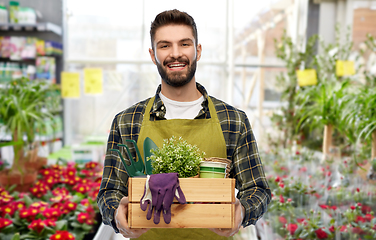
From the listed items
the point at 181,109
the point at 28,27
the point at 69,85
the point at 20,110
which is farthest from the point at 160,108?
the point at 28,27

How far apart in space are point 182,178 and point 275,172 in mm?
1911

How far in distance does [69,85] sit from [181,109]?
2.72 meters

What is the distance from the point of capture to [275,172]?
101 inches

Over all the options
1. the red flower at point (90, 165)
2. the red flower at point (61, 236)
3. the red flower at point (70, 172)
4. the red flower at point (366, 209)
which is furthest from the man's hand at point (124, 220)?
the red flower at point (90, 165)

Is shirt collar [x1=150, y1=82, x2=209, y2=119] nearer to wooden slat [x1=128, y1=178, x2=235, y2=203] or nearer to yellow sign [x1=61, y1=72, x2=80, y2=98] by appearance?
wooden slat [x1=128, y1=178, x2=235, y2=203]

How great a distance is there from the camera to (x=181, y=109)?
3.69ft

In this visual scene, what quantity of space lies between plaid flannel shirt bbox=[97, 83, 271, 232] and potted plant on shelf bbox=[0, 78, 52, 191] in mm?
1301

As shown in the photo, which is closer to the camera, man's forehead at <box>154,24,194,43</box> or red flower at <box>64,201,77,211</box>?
man's forehead at <box>154,24,194,43</box>

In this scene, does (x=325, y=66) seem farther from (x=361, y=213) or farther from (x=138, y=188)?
(x=138, y=188)

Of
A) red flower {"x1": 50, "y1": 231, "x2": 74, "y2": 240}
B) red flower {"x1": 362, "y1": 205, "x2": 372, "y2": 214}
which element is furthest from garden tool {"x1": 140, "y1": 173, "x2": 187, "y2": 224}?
red flower {"x1": 362, "y1": 205, "x2": 372, "y2": 214}

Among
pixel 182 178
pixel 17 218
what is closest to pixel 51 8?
pixel 17 218

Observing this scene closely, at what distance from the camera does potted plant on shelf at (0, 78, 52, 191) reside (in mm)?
2189

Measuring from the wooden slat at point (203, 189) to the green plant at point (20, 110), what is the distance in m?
1.58

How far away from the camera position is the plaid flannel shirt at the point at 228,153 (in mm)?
1070
